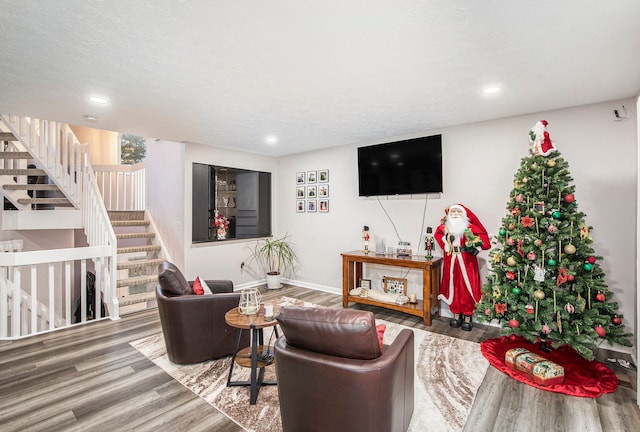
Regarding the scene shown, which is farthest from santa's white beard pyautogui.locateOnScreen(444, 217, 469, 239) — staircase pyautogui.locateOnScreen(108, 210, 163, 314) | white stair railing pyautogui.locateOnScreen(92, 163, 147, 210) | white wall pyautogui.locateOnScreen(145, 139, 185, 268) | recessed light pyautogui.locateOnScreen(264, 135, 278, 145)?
white stair railing pyautogui.locateOnScreen(92, 163, 147, 210)

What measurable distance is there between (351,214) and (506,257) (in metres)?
2.44

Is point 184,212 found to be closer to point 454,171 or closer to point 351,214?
point 351,214

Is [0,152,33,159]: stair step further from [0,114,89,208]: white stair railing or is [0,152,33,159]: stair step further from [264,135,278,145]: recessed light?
[264,135,278,145]: recessed light

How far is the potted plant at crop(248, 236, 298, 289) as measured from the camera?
5.73m

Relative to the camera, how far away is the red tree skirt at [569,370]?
93.2 inches

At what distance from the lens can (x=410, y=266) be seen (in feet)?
12.4

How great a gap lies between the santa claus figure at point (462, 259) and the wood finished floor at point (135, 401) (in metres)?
0.96

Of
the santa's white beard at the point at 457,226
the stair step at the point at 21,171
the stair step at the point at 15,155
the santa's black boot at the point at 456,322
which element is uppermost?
the stair step at the point at 15,155

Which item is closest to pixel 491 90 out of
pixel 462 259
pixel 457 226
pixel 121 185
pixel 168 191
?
pixel 457 226

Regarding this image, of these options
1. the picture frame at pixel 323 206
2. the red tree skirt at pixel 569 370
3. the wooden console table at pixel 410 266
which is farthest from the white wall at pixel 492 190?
the red tree skirt at pixel 569 370

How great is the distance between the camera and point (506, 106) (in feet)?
10.6

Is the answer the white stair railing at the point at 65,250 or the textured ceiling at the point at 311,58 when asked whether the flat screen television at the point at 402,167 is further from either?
the white stair railing at the point at 65,250

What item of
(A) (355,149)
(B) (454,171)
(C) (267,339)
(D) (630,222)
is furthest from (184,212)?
(D) (630,222)

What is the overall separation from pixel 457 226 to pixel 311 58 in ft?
8.26
